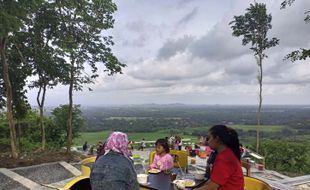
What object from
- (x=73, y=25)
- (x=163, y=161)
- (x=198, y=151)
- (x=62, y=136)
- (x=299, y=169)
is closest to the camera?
(x=163, y=161)

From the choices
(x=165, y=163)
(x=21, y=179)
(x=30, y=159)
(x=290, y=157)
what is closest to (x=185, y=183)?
(x=165, y=163)

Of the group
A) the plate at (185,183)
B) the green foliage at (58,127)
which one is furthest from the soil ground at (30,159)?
the plate at (185,183)

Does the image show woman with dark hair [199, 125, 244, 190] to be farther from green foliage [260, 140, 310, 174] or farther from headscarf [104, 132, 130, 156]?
green foliage [260, 140, 310, 174]

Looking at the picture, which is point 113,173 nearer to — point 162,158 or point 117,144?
point 117,144

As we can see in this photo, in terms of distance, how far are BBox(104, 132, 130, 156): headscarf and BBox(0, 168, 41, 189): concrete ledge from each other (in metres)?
5.44

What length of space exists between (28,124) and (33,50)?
7.57m

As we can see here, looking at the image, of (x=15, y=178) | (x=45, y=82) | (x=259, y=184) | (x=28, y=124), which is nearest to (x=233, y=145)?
(x=259, y=184)

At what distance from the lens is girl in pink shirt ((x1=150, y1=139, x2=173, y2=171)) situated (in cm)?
514

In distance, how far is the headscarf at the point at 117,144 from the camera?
304 centimetres

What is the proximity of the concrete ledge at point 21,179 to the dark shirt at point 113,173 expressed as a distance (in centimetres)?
539

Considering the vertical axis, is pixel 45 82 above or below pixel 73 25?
below

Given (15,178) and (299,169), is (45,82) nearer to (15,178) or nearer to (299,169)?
(15,178)

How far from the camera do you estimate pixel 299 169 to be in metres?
21.3

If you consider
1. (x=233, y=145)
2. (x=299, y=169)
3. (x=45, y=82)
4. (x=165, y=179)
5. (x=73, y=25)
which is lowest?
(x=299, y=169)
